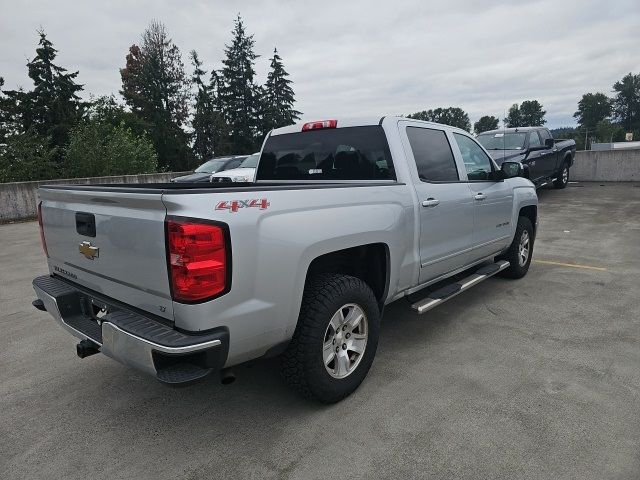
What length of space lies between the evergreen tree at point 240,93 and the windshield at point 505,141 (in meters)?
Result: 39.4

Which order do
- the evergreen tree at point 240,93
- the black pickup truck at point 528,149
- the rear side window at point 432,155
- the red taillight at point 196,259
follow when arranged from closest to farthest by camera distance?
1. the red taillight at point 196,259
2. the rear side window at point 432,155
3. the black pickup truck at point 528,149
4. the evergreen tree at point 240,93

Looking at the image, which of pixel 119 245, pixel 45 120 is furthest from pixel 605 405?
pixel 45 120

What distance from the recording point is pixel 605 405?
2.72 m

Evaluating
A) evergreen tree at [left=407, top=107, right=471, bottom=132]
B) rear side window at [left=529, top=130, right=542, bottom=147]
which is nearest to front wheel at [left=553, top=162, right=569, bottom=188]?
rear side window at [left=529, top=130, right=542, bottom=147]

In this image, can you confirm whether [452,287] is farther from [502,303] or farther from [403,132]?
[403,132]

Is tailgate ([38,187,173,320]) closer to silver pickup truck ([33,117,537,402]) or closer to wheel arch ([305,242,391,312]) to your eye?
silver pickup truck ([33,117,537,402])

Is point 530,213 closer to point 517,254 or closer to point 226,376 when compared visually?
point 517,254

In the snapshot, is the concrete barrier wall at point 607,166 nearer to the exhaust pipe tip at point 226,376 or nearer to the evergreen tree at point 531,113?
the exhaust pipe tip at point 226,376

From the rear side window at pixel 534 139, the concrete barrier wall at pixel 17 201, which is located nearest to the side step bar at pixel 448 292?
the rear side window at pixel 534 139

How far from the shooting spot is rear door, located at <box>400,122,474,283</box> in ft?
11.5

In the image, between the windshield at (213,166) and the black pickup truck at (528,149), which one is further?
the windshield at (213,166)

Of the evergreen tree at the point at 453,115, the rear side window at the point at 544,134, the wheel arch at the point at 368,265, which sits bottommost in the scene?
the wheel arch at the point at 368,265

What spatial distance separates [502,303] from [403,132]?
7.60 feet

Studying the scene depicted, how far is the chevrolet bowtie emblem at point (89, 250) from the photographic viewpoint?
2.56 m
